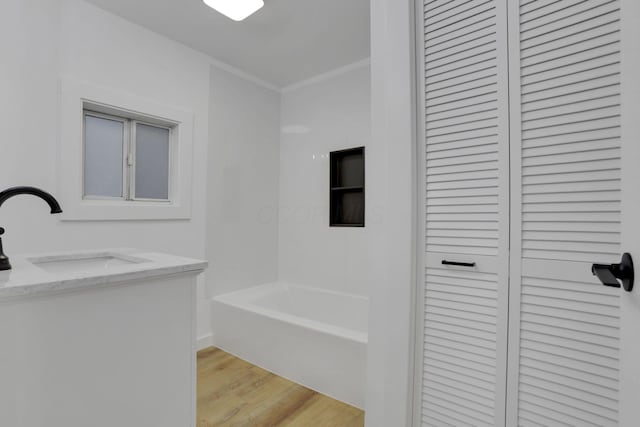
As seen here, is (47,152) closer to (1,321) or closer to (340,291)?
(1,321)

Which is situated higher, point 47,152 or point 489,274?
point 47,152

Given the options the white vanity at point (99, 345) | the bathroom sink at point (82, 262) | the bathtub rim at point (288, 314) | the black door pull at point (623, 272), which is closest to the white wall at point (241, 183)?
the bathtub rim at point (288, 314)

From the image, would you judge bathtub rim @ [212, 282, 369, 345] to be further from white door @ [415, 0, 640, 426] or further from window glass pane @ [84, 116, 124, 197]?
window glass pane @ [84, 116, 124, 197]

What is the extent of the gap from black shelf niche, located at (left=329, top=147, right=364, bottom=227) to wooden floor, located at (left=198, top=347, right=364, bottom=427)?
4.57ft

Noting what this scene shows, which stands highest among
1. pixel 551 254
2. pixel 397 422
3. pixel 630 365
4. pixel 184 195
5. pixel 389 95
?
pixel 389 95

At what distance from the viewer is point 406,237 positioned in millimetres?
1332

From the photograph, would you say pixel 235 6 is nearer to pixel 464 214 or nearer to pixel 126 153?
pixel 126 153

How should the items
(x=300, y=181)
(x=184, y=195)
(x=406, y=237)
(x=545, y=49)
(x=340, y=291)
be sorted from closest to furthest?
1. (x=545, y=49)
2. (x=406, y=237)
3. (x=184, y=195)
4. (x=340, y=291)
5. (x=300, y=181)

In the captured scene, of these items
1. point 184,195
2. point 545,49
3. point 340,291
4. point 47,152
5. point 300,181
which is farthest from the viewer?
point 300,181

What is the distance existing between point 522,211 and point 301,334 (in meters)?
1.53

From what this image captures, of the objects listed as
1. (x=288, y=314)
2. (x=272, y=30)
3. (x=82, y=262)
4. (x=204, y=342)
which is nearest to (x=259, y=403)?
(x=288, y=314)

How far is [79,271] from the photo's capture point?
94 centimetres

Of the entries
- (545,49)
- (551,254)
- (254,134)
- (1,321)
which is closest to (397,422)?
(551,254)

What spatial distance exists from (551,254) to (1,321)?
1.56m
